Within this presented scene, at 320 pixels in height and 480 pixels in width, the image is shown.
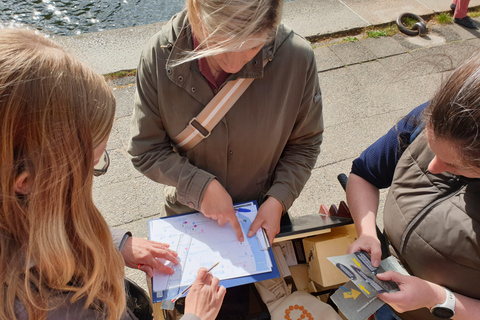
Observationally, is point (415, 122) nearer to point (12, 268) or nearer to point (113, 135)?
Answer: point (12, 268)

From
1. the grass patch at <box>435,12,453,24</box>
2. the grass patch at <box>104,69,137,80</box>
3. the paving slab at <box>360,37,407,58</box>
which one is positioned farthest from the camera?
the grass patch at <box>435,12,453,24</box>

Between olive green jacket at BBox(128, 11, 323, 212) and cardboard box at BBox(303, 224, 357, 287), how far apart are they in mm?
209

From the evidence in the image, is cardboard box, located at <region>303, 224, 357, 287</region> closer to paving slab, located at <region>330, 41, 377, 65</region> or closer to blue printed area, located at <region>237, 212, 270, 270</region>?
blue printed area, located at <region>237, 212, 270, 270</region>

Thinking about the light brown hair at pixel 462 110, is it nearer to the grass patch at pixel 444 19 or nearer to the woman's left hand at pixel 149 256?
the woman's left hand at pixel 149 256

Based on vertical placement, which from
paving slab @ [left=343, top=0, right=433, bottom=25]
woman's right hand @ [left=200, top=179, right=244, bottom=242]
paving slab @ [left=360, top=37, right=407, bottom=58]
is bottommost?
paving slab @ [left=360, top=37, right=407, bottom=58]

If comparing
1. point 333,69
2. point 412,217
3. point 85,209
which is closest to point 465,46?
point 333,69

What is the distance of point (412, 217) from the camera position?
4.70ft

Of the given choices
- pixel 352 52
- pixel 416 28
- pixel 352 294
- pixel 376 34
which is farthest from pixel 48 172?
pixel 416 28

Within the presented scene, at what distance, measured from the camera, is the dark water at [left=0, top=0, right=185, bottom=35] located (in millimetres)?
4727

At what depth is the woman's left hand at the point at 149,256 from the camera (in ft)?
4.88

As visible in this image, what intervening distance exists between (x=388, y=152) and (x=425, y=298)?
595 mm

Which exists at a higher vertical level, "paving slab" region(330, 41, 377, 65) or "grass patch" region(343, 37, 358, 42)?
"grass patch" region(343, 37, 358, 42)

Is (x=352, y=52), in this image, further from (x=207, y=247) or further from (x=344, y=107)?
(x=207, y=247)

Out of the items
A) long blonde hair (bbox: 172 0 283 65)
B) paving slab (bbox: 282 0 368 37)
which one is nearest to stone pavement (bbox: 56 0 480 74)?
paving slab (bbox: 282 0 368 37)
